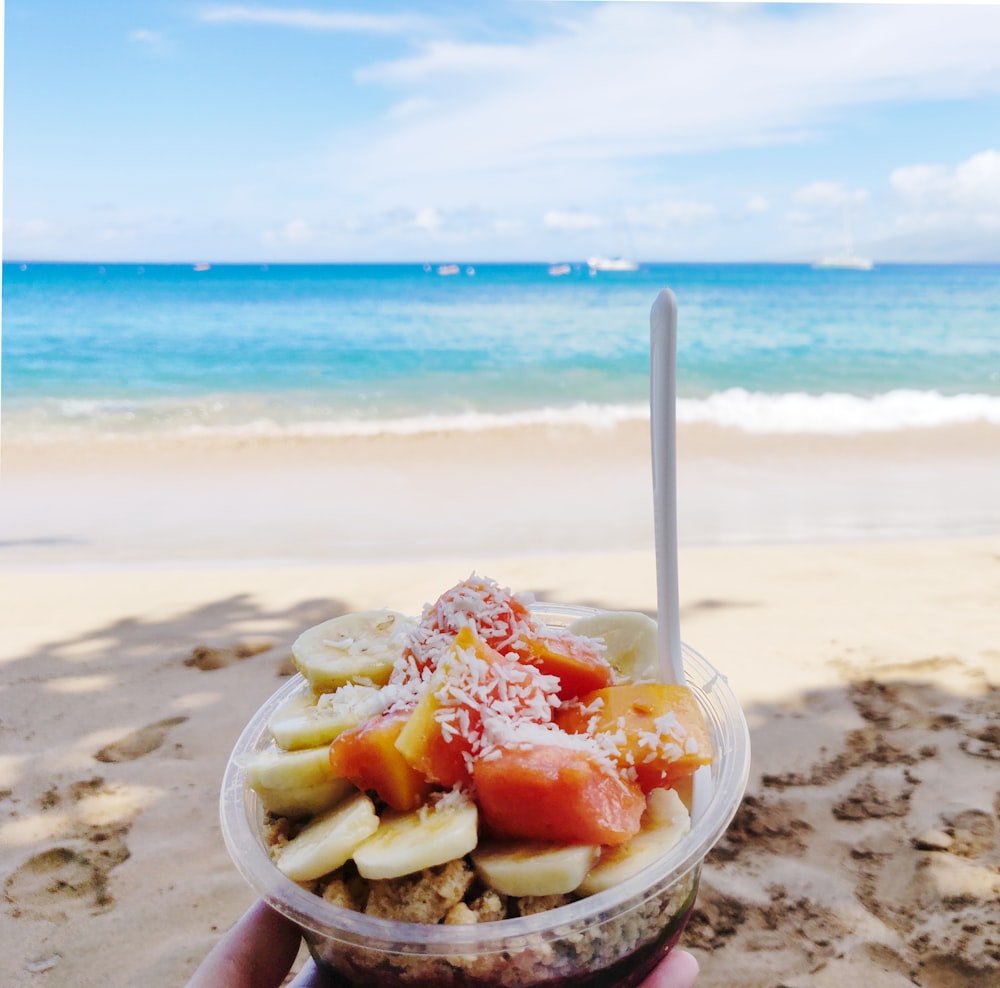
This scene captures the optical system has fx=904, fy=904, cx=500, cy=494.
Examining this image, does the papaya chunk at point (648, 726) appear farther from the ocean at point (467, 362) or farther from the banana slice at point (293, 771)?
the ocean at point (467, 362)

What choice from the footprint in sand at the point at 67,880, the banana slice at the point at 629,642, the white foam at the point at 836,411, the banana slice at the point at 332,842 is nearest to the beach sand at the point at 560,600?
the footprint in sand at the point at 67,880

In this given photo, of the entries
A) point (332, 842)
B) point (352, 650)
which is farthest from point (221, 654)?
point (332, 842)

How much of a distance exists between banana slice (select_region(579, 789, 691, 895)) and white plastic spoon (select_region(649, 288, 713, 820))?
54mm

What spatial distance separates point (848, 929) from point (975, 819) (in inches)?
26.7

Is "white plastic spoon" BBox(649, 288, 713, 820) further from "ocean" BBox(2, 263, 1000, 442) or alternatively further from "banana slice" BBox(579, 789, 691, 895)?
"ocean" BBox(2, 263, 1000, 442)

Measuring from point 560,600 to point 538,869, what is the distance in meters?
3.30

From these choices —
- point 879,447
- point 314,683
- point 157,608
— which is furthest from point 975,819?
point 879,447

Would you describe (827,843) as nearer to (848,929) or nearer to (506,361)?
(848,929)

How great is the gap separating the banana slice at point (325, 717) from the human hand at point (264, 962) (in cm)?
33

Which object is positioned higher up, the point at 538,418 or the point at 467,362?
the point at 467,362

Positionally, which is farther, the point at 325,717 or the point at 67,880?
the point at 67,880

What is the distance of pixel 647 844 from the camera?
1.23 metres

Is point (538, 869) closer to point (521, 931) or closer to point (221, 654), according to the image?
point (521, 931)

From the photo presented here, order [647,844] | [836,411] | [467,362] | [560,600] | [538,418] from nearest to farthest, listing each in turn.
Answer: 1. [647,844]
2. [560,600]
3. [538,418]
4. [836,411]
5. [467,362]
